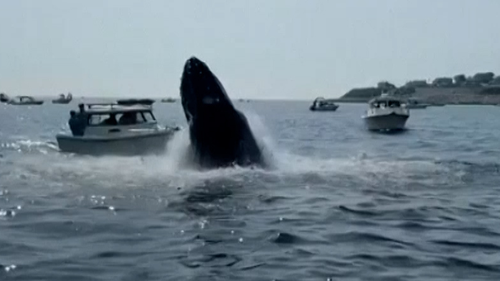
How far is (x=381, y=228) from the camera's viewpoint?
39.0 ft

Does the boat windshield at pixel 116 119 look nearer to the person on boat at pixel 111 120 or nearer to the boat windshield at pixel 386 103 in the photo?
the person on boat at pixel 111 120

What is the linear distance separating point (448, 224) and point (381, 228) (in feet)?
4.02

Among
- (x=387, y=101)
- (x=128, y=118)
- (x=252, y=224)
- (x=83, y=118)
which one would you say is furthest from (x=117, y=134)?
(x=387, y=101)

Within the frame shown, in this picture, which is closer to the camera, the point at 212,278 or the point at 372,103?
the point at 212,278

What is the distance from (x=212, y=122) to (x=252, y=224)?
5.65 metres

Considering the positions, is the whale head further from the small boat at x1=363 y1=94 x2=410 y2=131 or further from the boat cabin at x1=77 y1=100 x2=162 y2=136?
the small boat at x1=363 y1=94 x2=410 y2=131

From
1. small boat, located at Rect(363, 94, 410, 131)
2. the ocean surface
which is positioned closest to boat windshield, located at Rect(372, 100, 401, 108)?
small boat, located at Rect(363, 94, 410, 131)

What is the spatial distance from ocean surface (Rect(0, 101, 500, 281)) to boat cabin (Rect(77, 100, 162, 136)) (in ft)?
29.6

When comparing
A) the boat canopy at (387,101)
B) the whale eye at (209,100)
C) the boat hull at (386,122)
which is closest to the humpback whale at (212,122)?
the whale eye at (209,100)

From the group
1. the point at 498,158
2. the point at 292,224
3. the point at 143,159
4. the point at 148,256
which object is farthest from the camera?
the point at 498,158

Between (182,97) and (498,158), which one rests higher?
(182,97)

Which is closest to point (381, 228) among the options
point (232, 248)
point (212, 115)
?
point (232, 248)

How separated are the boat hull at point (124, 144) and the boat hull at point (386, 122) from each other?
3526cm

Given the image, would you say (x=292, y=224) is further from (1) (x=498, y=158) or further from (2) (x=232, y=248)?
(1) (x=498, y=158)
